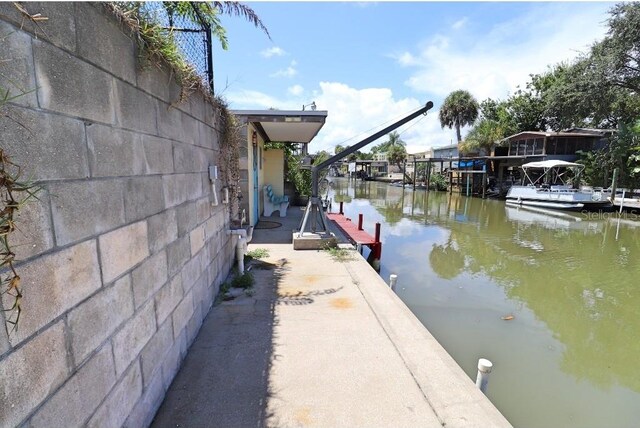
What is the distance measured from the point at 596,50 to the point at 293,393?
26.6 metres

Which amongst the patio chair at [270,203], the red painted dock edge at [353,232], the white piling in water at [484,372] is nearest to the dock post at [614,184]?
the red painted dock edge at [353,232]

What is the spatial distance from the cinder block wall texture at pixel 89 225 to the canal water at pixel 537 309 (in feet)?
13.1

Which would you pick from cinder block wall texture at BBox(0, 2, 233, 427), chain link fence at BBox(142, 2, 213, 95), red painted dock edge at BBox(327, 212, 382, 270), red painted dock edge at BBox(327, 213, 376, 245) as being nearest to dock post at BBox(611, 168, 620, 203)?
red painted dock edge at BBox(327, 213, 376, 245)

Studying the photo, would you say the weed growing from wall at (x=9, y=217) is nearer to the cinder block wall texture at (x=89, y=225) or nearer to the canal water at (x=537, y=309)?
the cinder block wall texture at (x=89, y=225)

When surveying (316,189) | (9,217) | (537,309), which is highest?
(9,217)

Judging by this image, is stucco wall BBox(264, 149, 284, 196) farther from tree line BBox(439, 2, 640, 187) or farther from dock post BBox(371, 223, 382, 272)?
tree line BBox(439, 2, 640, 187)

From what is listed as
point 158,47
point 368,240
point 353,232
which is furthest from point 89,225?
point 353,232

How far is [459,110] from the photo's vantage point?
40000 millimetres

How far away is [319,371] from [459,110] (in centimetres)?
4264

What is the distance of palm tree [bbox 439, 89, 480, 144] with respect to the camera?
39.4 m

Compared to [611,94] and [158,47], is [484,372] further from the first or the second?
[611,94]

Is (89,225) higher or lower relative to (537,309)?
higher

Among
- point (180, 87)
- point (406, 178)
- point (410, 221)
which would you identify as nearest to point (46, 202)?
point (180, 87)

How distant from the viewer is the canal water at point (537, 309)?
420 centimetres
